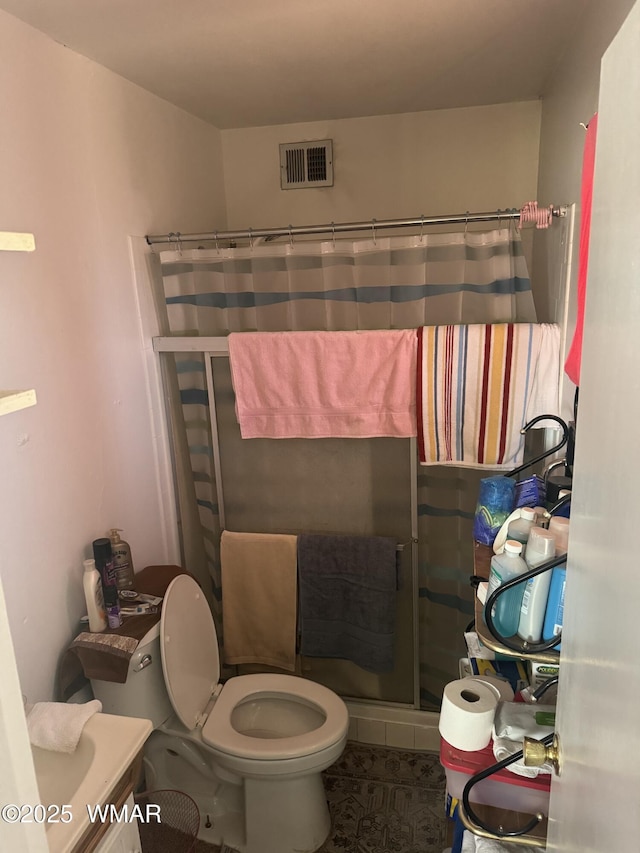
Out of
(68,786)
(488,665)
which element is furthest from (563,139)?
(68,786)

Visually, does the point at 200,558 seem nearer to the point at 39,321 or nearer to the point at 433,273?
the point at 39,321

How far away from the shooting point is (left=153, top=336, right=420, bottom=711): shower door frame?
6.53 feet

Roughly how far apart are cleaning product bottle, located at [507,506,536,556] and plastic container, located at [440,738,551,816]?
1.23 feet

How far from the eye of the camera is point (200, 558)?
2299 millimetres

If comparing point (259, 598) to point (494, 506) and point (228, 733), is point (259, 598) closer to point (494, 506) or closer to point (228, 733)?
point (228, 733)

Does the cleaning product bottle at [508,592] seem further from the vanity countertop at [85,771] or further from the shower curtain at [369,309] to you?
the shower curtain at [369,309]

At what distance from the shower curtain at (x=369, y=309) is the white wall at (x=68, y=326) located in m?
0.17

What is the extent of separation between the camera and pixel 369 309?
1.86 m

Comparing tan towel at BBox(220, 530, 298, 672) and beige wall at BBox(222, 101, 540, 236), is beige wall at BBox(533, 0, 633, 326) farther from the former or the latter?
tan towel at BBox(220, 530, 298, 672)

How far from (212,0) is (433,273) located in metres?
0.91

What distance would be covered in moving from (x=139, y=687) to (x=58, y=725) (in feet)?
1.21

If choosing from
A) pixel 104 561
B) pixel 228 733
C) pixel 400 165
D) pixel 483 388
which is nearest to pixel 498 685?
pixel 483 388

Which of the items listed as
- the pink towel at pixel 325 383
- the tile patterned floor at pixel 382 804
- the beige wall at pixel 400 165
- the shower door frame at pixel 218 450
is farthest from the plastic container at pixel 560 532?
the beige wall at pixel 400 165

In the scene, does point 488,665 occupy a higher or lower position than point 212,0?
lower
